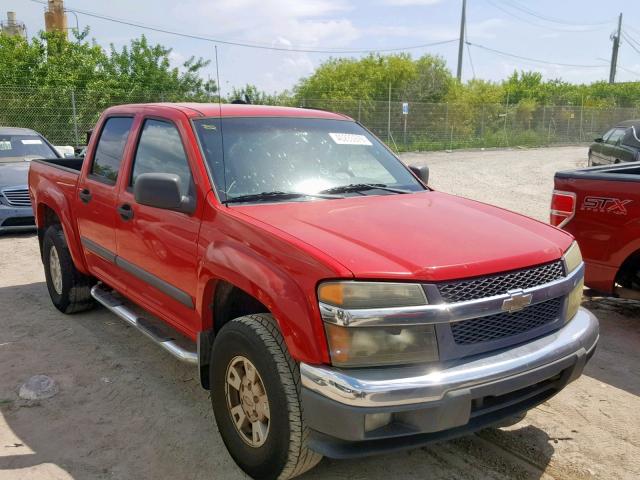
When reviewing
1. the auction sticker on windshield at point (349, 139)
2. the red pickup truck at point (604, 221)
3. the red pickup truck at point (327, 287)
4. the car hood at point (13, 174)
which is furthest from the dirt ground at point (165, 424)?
the car hood at point (13, 174)

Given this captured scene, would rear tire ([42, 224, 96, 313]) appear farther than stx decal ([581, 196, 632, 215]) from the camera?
Yes

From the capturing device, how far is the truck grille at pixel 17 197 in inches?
342

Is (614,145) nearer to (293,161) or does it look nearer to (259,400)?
(293,161)

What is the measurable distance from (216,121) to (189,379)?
176 centimetres

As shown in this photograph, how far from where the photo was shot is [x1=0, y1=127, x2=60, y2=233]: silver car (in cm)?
868

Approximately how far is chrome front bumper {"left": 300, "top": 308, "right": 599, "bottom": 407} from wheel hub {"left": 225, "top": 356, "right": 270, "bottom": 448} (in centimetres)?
41

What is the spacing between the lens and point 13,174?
359 inches

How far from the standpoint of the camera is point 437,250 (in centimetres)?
261

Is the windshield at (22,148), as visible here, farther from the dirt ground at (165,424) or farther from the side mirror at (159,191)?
the side mirror at (159,191)

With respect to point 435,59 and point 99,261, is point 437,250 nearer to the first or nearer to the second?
point 99,261

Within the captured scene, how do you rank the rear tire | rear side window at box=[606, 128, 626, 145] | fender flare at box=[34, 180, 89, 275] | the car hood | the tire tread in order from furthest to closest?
1. rear side window at box=[606, 128, 626, 145]
2. the car hood
3. the rear tire
4. fender flare at box=[34, 180, 89, 275]
5. the tire tread

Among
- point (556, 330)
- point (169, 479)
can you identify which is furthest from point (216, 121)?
point (556, 330)

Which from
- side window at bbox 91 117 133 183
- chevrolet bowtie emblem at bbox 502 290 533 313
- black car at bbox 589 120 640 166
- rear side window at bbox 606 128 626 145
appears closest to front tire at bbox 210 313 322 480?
chevrolet bowtie emblem at bbox 502 290 533 313

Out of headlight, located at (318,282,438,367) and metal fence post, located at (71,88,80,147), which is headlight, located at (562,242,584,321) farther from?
metal fence post, located at (71,88,80,147)
